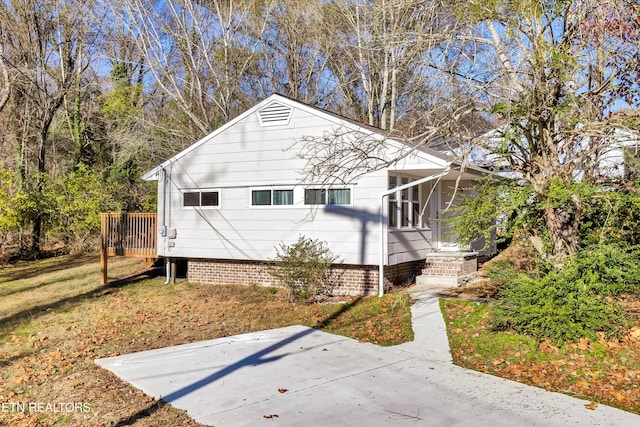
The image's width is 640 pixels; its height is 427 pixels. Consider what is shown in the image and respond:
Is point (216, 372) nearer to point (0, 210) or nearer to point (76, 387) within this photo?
point (76, 387)

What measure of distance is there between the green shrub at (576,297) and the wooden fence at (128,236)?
9909 millimetres

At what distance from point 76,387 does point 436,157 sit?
26.0 ft

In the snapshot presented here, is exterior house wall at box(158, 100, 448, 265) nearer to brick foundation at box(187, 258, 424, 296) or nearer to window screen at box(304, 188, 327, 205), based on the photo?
window screen at box(304, 188, 327, 205)

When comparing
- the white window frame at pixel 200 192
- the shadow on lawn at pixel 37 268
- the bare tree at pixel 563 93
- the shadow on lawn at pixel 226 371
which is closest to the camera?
the shadow on lawn at pixel 226 371

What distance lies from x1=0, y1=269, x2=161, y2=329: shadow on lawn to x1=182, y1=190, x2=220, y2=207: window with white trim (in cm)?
283

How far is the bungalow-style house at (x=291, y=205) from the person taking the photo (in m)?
12.1

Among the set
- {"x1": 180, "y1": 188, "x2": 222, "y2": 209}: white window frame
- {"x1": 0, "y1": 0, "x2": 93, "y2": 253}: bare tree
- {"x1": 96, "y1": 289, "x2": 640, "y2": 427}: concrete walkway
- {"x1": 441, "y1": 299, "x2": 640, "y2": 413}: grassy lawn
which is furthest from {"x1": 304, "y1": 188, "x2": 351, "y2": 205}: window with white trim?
{"x1": 0, "y1": 0, "x2": 93, "y2": 253}: bare tree

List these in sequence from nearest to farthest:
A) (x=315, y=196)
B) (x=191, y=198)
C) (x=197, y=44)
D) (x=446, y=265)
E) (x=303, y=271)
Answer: (x=303, y=271) → (x=315, y=196) → (x=446, y=265) → (x=191, y=198) → (x=197, y=44)

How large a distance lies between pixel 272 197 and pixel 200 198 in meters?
2.23

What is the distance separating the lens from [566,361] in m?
6.70

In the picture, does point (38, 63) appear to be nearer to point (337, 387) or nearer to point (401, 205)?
point (401, 205)

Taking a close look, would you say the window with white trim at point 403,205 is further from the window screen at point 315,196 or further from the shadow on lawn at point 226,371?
the shadow on lawn at point 226,371

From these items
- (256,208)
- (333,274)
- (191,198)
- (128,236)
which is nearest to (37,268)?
(128,236)

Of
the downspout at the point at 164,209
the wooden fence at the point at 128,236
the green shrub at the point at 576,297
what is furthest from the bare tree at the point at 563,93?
the wooden fence at the point at 128,236
